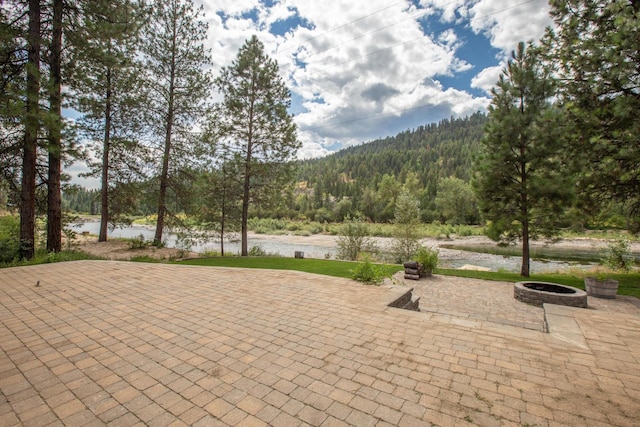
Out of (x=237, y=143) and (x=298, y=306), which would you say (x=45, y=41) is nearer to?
(x=237, y=143)

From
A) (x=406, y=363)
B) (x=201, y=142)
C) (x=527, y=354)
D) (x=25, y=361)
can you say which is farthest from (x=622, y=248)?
(x=201, y=142)

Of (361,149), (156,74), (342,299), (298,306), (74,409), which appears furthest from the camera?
(361,149)

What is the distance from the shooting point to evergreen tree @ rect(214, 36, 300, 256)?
1213 centimetres

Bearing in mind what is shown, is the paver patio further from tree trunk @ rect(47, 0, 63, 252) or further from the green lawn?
tree trunk @ rect(47, 0, 63, 252)

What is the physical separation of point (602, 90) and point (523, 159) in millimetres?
2787

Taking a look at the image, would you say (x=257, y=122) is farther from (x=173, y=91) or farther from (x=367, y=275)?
(x=367, y=275)

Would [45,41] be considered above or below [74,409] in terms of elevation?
above

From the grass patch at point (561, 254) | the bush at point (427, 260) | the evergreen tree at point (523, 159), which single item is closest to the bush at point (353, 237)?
the bush at point (427, 260)

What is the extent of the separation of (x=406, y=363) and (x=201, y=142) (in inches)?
489

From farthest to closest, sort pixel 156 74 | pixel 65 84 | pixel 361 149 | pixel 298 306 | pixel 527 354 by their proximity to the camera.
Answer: pixel 361 149
pixel 156 74
pixel 65 84
pixel 298 306
pixel 527 354

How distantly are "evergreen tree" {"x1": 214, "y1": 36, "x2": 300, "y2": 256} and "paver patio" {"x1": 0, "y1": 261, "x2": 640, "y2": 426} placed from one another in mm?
8195

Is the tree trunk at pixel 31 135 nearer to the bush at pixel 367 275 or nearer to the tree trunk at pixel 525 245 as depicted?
the bush at pixel 367 275

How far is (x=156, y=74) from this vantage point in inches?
483

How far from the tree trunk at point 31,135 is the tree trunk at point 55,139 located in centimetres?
35
